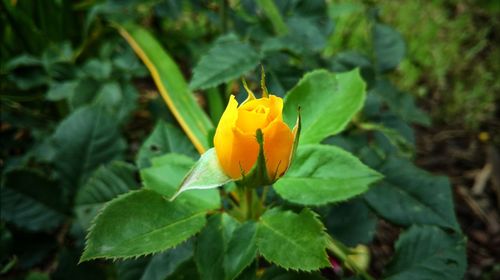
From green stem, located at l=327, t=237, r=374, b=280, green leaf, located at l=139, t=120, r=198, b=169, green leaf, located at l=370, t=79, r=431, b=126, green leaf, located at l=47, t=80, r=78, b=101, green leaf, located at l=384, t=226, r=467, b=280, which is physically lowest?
green leaf, located at l=384, t=226, r=467, b=280

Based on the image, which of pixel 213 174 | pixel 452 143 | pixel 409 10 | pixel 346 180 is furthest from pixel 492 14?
pixel 213 174

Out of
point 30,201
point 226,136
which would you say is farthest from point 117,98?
point 226,136

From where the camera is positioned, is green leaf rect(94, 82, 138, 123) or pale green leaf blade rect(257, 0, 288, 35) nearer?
pale green leaf blade rect(257, 0, 288, 35)

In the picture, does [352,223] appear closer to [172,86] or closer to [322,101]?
[322,101]

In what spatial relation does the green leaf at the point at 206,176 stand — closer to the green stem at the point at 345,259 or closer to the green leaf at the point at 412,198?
the green stem at the point at 345,259

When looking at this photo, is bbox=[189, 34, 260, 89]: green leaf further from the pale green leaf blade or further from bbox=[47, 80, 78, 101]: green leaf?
bbox=[47, 80, 78, 101]: green leaf

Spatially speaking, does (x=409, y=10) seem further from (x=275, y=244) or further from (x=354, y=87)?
(x=275, y=244)

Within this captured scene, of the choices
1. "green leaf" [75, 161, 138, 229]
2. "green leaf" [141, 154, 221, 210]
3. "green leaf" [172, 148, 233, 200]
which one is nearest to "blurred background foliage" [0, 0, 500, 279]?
"green leaf" [75, 161, 138, 229]
